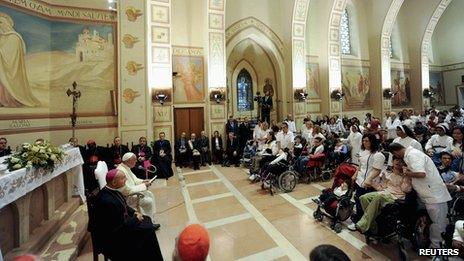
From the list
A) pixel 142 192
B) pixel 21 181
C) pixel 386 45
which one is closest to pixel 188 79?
pixel 142 192

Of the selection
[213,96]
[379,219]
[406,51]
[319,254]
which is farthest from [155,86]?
[406,51]

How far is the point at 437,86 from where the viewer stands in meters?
19.9

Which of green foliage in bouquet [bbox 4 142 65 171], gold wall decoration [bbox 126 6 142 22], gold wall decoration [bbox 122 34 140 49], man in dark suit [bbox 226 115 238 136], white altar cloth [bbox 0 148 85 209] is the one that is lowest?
white altar cloth [bbox 0 148 85 209]

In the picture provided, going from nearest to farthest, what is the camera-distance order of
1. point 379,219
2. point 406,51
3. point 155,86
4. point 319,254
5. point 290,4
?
1. point 319,254
2. point 379,219
3. point 155,86
4. point 290,4
5. point 406,51

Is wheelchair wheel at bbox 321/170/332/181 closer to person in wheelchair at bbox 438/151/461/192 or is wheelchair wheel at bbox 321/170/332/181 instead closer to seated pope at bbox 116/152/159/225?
person in wheelchair at bbox 438/151/461/192

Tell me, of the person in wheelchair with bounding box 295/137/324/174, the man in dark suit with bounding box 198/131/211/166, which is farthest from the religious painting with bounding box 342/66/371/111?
the person in wheelchair with bounding box 295/137/324/174

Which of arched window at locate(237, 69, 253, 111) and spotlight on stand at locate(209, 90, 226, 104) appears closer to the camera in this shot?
spotlight on stand at locate(209, 90, 226, 104)

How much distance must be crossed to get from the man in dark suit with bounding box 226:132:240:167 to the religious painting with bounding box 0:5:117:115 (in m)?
4.75

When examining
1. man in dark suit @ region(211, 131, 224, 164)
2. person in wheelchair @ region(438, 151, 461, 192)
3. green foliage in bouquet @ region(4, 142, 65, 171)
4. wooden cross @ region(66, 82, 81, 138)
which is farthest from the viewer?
man in dark suit @ region(211, 131, 224, 164)

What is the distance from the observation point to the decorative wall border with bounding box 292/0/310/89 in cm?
1366

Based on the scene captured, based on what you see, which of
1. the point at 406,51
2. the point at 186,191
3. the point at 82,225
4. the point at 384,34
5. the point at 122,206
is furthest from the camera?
the point at 406,51

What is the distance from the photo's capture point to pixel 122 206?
10.3 feet

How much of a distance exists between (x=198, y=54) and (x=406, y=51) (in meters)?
15.3

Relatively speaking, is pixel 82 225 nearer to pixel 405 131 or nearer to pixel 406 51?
pixel 405 131
